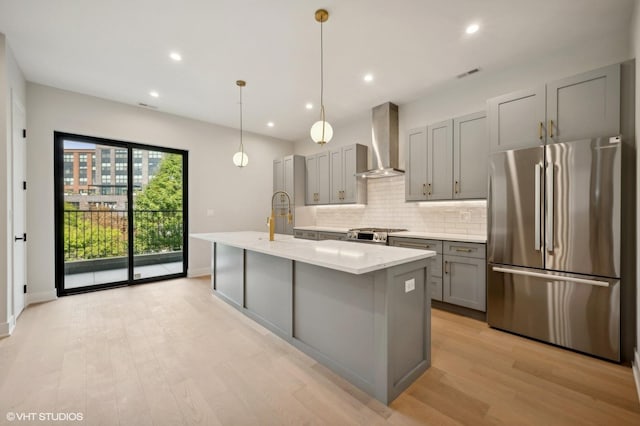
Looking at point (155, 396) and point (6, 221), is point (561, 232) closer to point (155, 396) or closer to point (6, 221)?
point (155, 396)

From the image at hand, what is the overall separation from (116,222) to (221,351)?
348 cm

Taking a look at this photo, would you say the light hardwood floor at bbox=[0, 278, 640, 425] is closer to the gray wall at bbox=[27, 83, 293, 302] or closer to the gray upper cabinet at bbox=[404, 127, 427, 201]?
the gray wall at bbox=[27, 83, 293, 302]

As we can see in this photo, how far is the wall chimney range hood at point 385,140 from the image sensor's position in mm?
4328

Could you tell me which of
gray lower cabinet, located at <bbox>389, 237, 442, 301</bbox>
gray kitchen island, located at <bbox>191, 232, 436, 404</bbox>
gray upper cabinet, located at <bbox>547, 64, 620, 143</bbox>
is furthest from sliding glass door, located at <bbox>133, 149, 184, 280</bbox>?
gray upper cabinet, located at <bbox>547, 64, 620, 143</bbox>

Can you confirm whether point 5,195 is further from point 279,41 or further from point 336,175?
point 336,175

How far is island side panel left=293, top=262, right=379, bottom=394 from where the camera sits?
72.8 inches

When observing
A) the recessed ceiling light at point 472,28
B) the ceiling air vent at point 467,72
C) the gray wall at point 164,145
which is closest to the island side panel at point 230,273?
the gray wall at point 164,145

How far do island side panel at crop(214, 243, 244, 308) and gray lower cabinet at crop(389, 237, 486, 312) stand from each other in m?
2.23

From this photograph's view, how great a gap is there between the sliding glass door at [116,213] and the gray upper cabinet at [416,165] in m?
3.97

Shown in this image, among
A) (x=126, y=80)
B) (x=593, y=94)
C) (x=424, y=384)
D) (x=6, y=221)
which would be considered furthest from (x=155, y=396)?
(x=593, y=94)

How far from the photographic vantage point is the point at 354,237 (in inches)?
168

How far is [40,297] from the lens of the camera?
3.72 metres

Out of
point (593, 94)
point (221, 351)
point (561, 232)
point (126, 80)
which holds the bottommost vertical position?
point (221, 351)

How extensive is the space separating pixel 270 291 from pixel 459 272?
2187 millimetres
